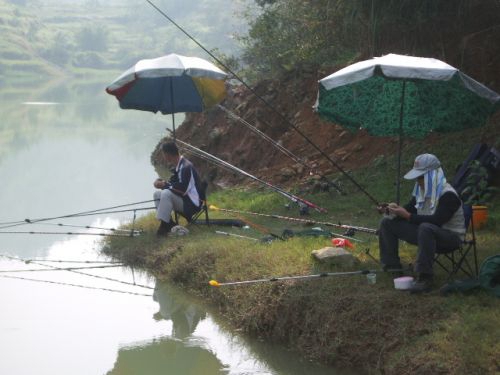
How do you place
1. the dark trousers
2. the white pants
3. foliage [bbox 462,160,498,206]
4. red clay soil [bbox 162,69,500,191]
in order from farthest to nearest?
1. red clay soil [bbox 162,69,500,191]
2. the white pants
3. foliage [bbox 462,160,498,206]
4. the dark trousers

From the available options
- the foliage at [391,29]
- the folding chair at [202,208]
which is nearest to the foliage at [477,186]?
the folding chair at [202,208]

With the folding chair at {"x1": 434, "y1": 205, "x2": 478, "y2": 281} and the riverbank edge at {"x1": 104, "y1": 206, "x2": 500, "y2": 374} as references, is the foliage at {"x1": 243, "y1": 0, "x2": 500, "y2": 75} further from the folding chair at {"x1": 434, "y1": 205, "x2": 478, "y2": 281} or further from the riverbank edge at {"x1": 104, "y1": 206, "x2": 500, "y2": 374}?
the folding chair at {"x1": 434, "y1": 205, "x2": 478, "y2": 281}

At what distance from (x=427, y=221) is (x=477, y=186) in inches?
124

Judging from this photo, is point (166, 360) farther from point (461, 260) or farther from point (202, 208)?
point (202, 208)

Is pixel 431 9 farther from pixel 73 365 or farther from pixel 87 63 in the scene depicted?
pixel 87 63

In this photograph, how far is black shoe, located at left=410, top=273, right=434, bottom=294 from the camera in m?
6.05

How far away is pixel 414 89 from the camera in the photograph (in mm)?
7945

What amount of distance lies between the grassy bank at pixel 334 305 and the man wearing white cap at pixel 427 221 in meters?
0.24

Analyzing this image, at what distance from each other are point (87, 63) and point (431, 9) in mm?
73554

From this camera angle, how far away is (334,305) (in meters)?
6.28

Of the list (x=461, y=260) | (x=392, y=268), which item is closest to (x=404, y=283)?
(x=392, y=268)

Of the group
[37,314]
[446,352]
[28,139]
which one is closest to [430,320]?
[446,352]

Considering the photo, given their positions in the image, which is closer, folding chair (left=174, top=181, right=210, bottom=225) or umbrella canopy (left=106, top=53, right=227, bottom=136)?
folding chair (left=174, top=181, right=210, bottom=225)

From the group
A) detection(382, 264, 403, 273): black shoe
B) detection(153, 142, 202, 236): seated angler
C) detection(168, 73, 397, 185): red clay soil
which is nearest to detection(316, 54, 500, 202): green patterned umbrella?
detection(382, 264, 403, 273): black shoe
